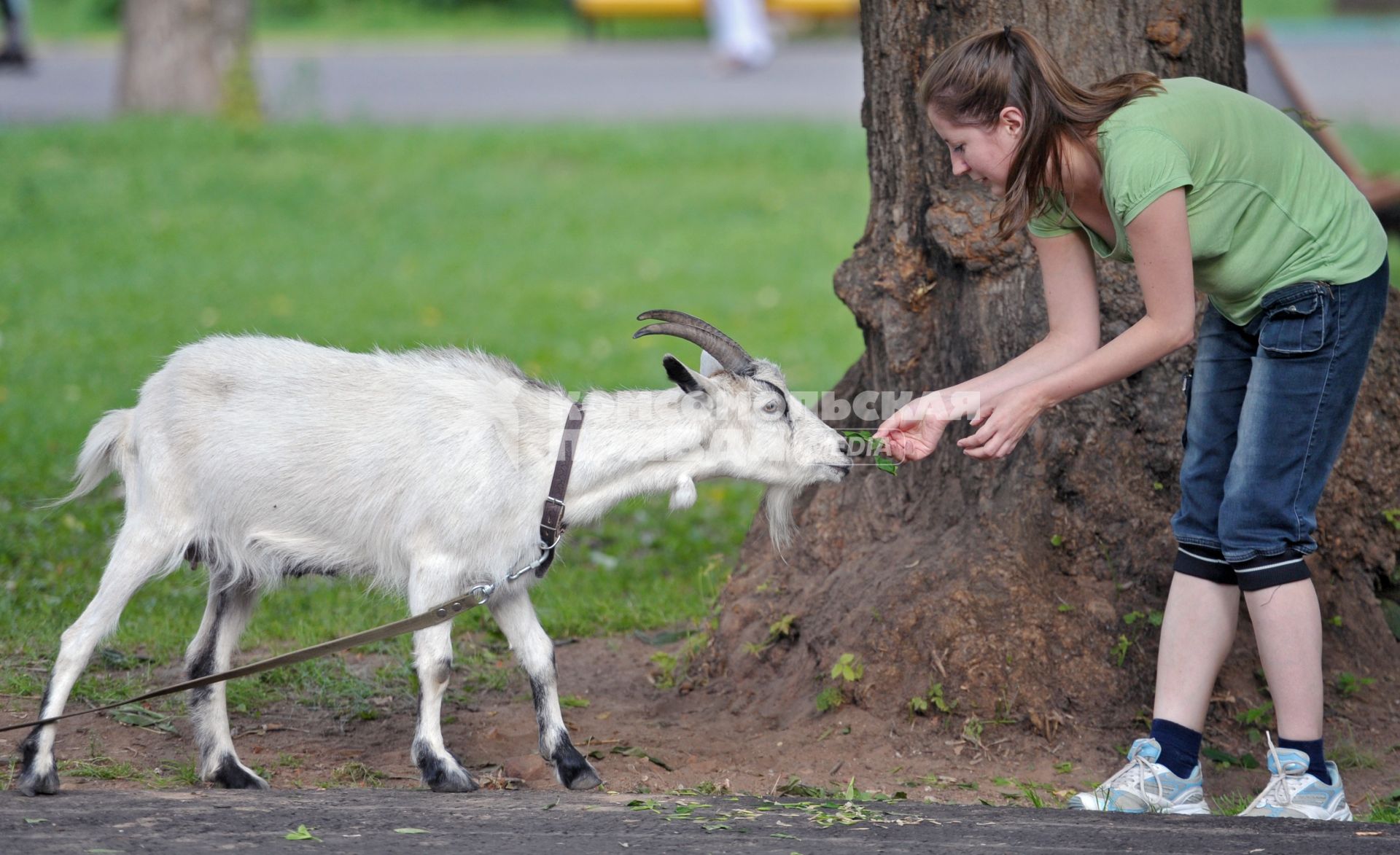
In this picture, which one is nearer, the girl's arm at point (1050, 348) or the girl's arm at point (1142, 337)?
the girl's arm at point (1142, 337)

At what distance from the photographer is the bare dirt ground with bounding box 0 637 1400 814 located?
3.90 meters

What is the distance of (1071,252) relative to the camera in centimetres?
351

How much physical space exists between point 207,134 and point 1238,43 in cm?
1132

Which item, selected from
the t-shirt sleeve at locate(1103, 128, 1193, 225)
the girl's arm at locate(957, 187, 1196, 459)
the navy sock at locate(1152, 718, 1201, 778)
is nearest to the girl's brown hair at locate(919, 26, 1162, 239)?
the t-shirt sleeve at locate(1103, 128, 1193, 225)

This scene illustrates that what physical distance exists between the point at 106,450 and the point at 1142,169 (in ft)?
9.21

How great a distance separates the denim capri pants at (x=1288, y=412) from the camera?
127 inches

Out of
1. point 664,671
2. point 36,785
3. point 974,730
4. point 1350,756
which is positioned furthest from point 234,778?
point 1350,756

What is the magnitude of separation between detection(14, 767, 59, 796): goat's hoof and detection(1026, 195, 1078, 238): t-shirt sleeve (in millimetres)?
2757

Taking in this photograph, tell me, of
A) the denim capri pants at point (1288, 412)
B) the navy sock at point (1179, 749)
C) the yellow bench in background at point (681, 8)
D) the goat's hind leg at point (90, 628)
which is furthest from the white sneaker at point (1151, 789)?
the yellow bench in background at point (681, 8)

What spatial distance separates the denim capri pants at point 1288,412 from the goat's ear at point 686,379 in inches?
51.1

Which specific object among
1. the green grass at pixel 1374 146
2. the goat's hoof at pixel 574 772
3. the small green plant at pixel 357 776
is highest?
the green grass at pixel 1374 146

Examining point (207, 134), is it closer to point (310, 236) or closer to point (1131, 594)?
point (310, 236)

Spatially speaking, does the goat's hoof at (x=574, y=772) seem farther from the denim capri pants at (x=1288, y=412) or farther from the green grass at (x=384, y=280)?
the denim capri pants at (x=1288, y=412)

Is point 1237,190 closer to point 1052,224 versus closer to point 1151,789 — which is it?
point 1052,224
